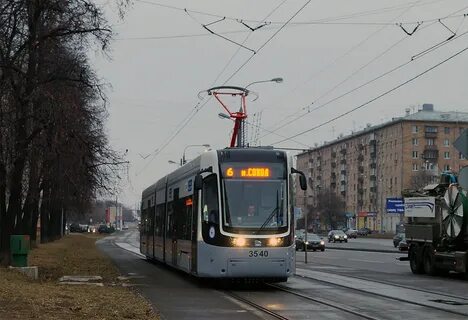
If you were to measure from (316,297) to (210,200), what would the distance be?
12.1 feet

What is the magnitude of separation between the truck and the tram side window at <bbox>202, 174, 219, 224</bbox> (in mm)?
9637

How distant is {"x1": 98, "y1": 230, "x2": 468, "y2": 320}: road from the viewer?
12.7 metres

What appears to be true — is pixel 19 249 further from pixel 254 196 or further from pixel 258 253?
pixel 258 253

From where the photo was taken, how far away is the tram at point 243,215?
16.9 meters

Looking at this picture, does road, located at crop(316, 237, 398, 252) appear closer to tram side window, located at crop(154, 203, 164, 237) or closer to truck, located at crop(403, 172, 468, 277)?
truck, located at crop(403, 172, 468, 277)

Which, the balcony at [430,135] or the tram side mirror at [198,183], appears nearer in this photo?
the tram side mirror at [198,183]

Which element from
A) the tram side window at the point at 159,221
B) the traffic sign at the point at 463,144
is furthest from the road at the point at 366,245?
the traffic sign at the point at 463,144

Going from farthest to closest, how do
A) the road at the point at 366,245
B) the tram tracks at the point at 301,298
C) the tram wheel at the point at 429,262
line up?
the road at the point at 366,245
the tram wheel at the point at 429,262
the tram tracks at the point at 301,298

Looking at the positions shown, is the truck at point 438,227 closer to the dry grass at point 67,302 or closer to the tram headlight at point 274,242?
the tram headlight at point 274,242

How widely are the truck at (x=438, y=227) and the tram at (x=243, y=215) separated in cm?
827

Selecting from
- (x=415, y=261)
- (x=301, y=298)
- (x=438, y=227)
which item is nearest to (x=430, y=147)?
(x=415, y=261)

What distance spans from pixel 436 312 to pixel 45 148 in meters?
12.8

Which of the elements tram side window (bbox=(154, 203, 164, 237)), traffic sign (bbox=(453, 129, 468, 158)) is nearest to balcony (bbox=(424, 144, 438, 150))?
tram side window (bbox=(154, 203, 164, 237))

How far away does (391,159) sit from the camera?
123 metres
